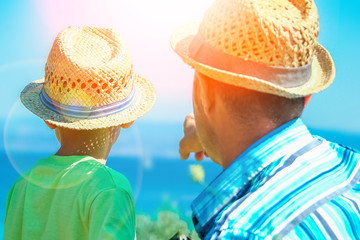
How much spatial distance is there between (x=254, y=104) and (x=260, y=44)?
0.24 m

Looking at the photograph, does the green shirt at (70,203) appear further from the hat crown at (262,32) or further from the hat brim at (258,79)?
the hat crown at (262,32)

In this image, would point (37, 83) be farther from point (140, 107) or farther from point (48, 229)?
point (48, 229)

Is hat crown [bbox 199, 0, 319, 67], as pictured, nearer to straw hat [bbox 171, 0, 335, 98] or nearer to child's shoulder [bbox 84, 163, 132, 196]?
straw hat [bbox 171, 0, 335, 98]

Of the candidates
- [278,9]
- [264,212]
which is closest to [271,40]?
[278,9]

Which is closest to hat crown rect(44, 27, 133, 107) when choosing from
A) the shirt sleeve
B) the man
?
the shirt sleeve

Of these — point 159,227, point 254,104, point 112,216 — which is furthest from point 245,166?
point 159,227

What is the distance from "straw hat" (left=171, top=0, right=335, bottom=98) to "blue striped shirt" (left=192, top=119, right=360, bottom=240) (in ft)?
0.66

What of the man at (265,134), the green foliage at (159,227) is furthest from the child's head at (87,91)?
the green foliage at (159,227)

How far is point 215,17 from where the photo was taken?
207cm

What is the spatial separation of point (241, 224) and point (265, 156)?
0.30m

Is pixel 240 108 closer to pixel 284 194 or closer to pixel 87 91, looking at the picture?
pixel 284 194

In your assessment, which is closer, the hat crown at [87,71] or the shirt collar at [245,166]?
the shirt collar at [245,166]

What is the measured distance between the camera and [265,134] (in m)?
1.97

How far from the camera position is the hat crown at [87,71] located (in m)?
2.93
